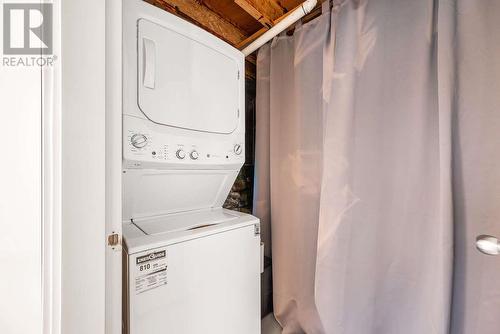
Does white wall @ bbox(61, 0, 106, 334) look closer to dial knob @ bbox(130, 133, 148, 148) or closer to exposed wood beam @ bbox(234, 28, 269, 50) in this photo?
dial knob @ bbox(130, 133, 148, 148)

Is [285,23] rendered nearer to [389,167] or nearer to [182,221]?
[389,167]

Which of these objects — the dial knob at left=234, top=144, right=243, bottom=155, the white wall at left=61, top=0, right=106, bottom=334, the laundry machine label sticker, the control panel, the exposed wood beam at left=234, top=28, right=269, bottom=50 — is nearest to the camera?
the white wall at left=61, top=0, right=106, bottom=334

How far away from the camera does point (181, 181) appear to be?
117 centimetres

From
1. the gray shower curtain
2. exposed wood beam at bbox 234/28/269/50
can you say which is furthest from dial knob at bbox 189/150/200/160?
exposed wood beam at bbox 234/28/269/50

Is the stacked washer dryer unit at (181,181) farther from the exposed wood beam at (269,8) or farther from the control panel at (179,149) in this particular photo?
the exposed wood beam at (269,8)

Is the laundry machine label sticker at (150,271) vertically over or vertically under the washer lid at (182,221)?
under

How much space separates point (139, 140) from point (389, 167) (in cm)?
134

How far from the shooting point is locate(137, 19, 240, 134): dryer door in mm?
954

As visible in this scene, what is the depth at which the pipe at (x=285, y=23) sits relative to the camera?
1.36 metres

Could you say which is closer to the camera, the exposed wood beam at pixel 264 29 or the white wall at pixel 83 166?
the white wall at pixel 83 166

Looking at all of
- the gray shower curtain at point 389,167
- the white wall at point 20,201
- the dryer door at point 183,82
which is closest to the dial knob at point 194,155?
the dryer door at point 183,82

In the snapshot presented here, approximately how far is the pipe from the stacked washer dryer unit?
374mm

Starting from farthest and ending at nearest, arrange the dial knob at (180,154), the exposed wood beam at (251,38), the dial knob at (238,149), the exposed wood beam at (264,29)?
the exposed wood beam at (251,38)
the exposed wood beam at (264,29)
the dial knob at (238,149)
the dial knob at (180,154)

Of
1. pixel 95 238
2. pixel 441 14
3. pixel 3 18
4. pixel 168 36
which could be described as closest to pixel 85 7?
pixel 3 18
